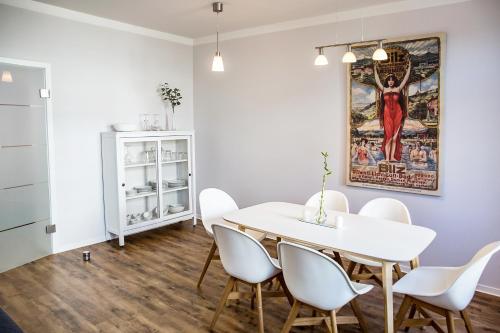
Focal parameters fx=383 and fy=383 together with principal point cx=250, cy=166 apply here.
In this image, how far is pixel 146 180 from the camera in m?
4.84

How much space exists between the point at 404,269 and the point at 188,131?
3.00m

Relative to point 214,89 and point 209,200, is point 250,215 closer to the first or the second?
point 209,200

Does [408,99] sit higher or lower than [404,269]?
higher

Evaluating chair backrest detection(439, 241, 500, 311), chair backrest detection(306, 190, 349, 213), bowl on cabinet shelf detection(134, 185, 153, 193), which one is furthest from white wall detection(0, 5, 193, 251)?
chair backrest detection(439, 241, 500, 311)

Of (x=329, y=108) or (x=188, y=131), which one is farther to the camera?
(x=188, y=131)

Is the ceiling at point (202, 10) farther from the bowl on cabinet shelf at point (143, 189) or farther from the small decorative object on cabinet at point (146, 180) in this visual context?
the bowl on cabinet shelf at point (143, 189)

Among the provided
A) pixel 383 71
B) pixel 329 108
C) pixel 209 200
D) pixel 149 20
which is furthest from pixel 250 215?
pixel 149 20

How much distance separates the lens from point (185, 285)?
3.34 metres

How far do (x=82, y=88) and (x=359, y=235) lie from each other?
3.33 m

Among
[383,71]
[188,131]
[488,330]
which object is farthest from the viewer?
[188,131]

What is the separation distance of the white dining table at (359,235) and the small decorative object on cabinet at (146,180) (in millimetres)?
1831

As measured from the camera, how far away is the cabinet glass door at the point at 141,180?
179 inches

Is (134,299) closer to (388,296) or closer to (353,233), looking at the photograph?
(353,233)

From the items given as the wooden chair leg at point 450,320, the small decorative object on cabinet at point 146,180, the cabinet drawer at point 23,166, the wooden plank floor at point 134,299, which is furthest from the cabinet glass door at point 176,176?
the wooden chair leg at point 450,320
